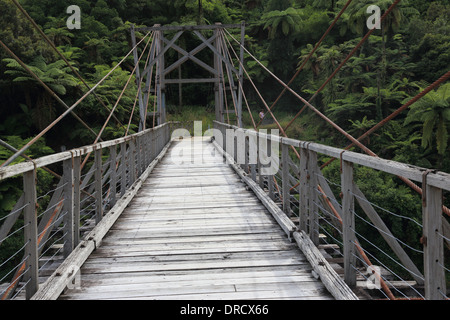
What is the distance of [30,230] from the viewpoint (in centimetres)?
197

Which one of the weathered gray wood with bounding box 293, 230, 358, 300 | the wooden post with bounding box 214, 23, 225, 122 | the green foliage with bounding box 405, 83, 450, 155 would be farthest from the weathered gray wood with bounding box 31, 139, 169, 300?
the green foliage with bounding box 405, 83, 450, 155

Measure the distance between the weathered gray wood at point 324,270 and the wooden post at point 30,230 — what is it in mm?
1501

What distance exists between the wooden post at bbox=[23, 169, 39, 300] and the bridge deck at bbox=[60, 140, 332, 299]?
22 cm

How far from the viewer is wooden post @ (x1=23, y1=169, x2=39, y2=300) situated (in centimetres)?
196

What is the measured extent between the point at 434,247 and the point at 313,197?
139 centimetres

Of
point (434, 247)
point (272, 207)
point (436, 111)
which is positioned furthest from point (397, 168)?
point (436, 111)

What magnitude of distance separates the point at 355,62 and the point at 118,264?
17156 millimetres

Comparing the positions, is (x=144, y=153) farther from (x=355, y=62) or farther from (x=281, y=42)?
(x=281, y=42)

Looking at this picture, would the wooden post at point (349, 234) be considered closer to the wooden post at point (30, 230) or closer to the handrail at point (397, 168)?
the handrail at point (397, 168)

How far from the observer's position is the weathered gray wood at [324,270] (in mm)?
2035

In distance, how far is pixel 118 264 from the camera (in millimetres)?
2695

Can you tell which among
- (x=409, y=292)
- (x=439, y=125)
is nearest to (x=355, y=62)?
(x=439, y=125)

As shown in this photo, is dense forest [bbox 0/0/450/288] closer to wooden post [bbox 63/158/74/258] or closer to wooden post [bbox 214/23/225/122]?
wooden post [bbox 214/23/225/122]

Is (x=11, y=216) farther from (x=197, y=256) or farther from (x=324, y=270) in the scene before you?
(x=324, y=270)
